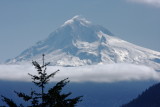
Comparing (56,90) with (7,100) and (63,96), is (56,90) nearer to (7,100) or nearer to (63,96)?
(63,96)

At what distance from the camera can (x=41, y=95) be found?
32.8 meters

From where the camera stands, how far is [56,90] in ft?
107

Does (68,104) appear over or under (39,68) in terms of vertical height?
under

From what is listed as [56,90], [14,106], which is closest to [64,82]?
[56,90]

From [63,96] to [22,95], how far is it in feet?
8.42

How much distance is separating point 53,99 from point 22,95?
7.72 ft

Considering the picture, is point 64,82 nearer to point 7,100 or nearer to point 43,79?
point 43,79

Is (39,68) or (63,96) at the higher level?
(39,68)

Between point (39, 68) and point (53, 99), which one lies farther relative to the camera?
point (39, 68)

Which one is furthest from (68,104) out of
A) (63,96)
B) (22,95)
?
(22,95)

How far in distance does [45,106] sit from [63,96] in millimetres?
1154

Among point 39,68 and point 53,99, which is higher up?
point 39,68

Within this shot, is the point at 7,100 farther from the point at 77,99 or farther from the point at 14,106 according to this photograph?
the point at 77,99

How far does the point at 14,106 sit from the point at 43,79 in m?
2.39
